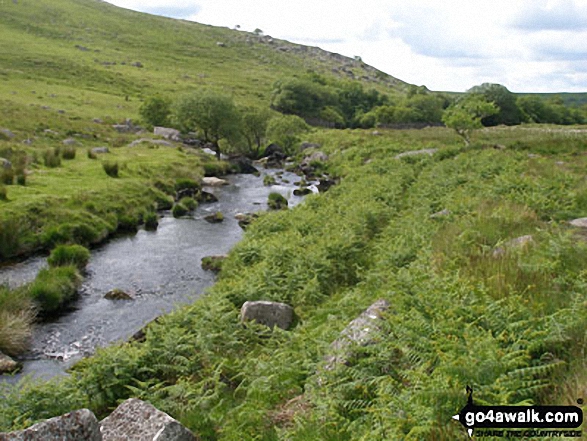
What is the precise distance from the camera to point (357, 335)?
907 centimetres

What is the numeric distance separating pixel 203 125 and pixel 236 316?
172ft

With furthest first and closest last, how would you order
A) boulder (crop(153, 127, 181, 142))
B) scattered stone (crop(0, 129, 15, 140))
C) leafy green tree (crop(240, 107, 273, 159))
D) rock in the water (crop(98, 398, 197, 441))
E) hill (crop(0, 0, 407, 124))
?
hill (crop(0, 0, 407, 124))
leafy green tree (crop(240, 107, 273, 159))
boulder (crop(153, 127, 181, 142))
scattered stone (crop(0, 129, 15, 140))
rock in the water (crop(98, 398, 197, 441))

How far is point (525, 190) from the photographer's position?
61.1 ft

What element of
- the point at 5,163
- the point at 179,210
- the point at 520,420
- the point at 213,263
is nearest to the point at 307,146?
the point at 179,210

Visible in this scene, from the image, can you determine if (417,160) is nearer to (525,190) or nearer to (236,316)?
(525,190)

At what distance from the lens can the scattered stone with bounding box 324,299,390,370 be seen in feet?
28.1

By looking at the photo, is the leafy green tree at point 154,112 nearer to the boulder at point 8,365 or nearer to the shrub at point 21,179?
the shrub at point 21,179

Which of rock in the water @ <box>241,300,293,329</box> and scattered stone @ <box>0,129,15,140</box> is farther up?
scattered stone @ <box>0,129,15,140</box>

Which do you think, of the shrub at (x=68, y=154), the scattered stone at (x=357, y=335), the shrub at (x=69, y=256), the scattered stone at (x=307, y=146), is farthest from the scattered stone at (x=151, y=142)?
the scattered stone at (x=357, y=335)

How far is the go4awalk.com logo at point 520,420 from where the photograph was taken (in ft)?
16.3

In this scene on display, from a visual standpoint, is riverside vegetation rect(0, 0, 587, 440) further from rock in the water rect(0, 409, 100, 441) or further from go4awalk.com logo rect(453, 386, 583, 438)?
rock in the water rect(0, 409, 100, 441)

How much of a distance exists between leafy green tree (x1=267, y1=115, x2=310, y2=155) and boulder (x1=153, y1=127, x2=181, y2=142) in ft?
46.7

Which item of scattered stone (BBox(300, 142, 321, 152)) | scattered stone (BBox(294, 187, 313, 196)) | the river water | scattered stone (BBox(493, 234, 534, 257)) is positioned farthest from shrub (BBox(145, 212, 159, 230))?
scattered stone (BBox(300, 142, 321, 152))

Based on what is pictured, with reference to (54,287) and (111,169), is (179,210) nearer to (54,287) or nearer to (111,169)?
(111,169)
